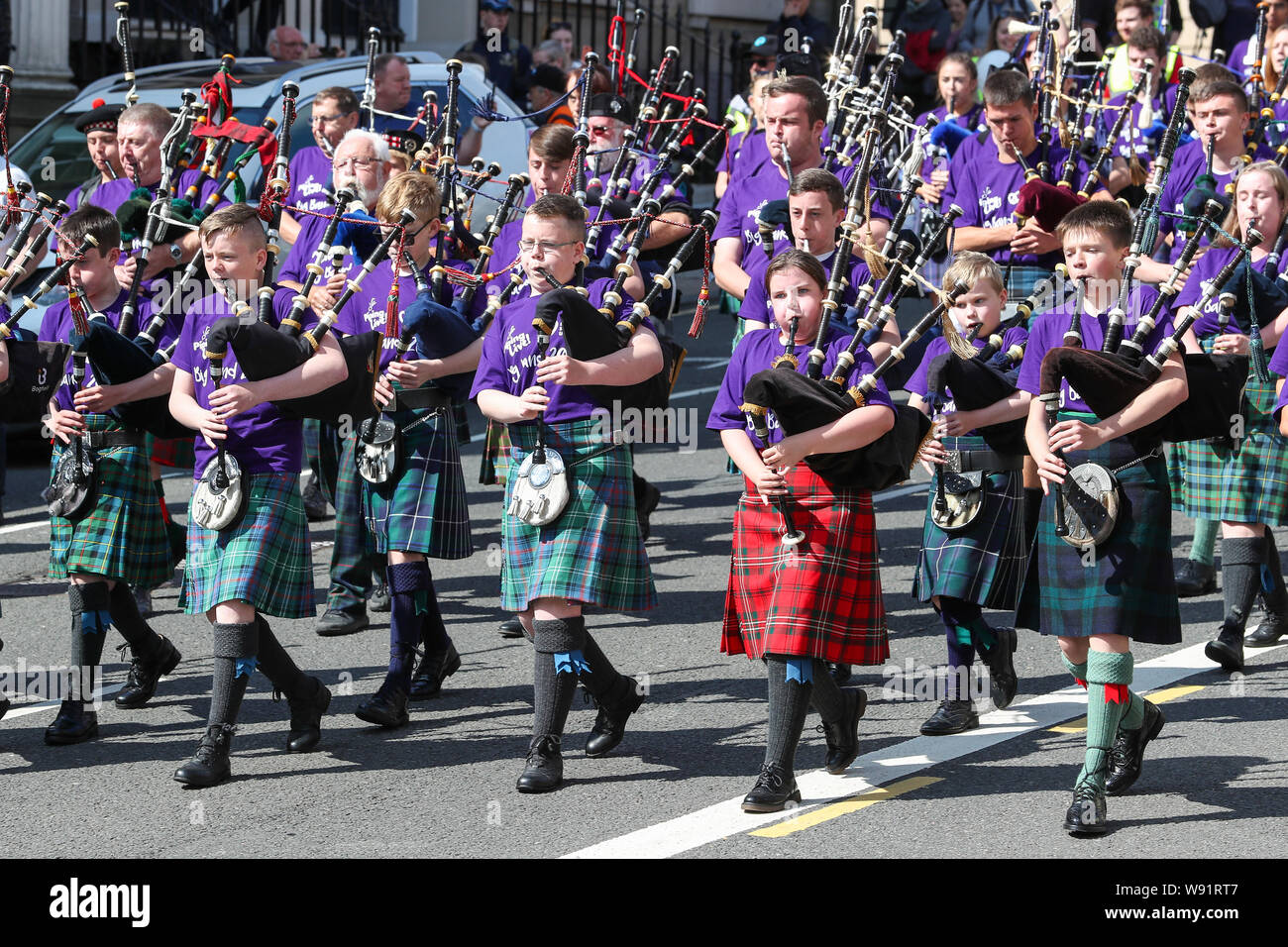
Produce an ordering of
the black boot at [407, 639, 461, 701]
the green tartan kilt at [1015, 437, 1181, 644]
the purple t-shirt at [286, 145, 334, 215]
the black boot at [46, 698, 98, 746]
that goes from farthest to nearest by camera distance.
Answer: the purple t-shirt at [286, 145, 334, 215], the black boot at [407, 639, 461, 701], the black boot at [46, 698, 98, 746], the green tartan kilt at [1015, 437, 1181, 644]

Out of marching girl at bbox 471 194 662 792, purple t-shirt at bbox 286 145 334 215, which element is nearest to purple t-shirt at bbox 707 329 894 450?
marching girl at bbox 471 194 662 792

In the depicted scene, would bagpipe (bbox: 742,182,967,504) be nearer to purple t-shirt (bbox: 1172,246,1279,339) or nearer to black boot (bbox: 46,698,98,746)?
purple t-shirt (bbox: 1172,246,1279,339)

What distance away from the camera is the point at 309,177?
7.97m

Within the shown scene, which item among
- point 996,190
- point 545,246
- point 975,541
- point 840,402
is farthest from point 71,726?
point 996,190

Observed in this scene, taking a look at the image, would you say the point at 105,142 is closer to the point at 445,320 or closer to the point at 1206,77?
the point at 445,320

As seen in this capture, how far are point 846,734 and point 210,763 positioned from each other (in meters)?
1.80

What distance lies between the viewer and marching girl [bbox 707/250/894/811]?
500cm

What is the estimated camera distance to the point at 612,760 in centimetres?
558

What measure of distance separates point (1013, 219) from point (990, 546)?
7.61 feet

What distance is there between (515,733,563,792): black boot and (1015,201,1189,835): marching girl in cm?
140

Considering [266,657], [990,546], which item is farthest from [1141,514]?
[266,657]

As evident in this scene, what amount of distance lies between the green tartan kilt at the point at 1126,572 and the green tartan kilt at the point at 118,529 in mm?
2858

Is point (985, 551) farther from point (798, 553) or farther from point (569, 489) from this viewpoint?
point (569, 489)

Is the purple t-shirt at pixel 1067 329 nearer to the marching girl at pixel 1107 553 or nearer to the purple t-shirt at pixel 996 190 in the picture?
the marching girl at pixel 1107 553
